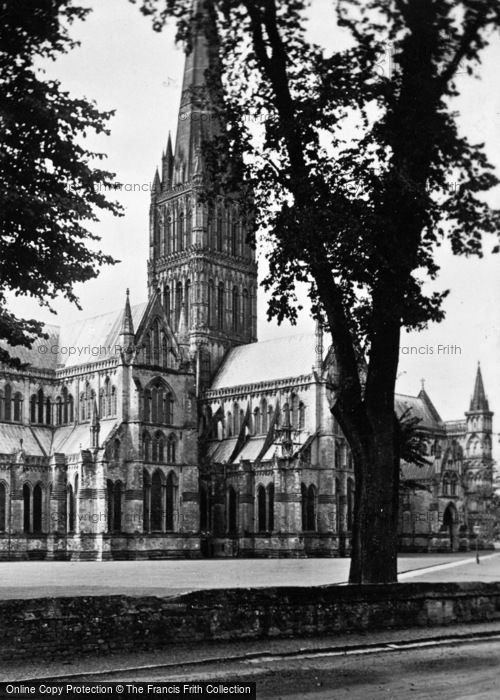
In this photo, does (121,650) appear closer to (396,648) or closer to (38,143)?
(396,648)

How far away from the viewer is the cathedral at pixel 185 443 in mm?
69250

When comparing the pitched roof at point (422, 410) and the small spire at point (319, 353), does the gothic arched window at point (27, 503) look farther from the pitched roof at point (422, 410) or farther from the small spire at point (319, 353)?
the pitched roof at point (422, 410)

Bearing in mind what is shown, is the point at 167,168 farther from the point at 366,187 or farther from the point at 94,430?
the point at 366,187

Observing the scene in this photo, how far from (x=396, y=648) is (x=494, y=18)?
10858 millimetres

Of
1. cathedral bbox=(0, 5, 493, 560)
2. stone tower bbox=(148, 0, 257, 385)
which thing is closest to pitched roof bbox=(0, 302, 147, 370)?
cathedral bbox=(0, 5, 493, 560)

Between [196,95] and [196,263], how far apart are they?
236 feet

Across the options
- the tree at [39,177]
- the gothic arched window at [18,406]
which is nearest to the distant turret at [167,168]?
the gothic arched window at [18,406]

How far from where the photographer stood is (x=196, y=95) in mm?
19547

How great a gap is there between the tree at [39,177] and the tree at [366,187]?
15.1 feet

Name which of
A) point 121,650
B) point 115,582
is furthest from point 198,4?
point 115,582

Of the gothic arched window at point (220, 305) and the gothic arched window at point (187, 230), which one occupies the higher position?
the gothic arched window at point (187, 230)

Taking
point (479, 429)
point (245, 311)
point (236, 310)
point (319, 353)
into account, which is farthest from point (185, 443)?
point (479, 429)

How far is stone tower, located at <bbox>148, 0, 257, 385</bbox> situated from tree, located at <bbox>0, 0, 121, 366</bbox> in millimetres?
61732

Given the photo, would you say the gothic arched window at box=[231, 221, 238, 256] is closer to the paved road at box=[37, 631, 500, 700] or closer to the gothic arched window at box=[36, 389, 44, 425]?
the gothic arched window at box=[36, 389, 44, 425]
